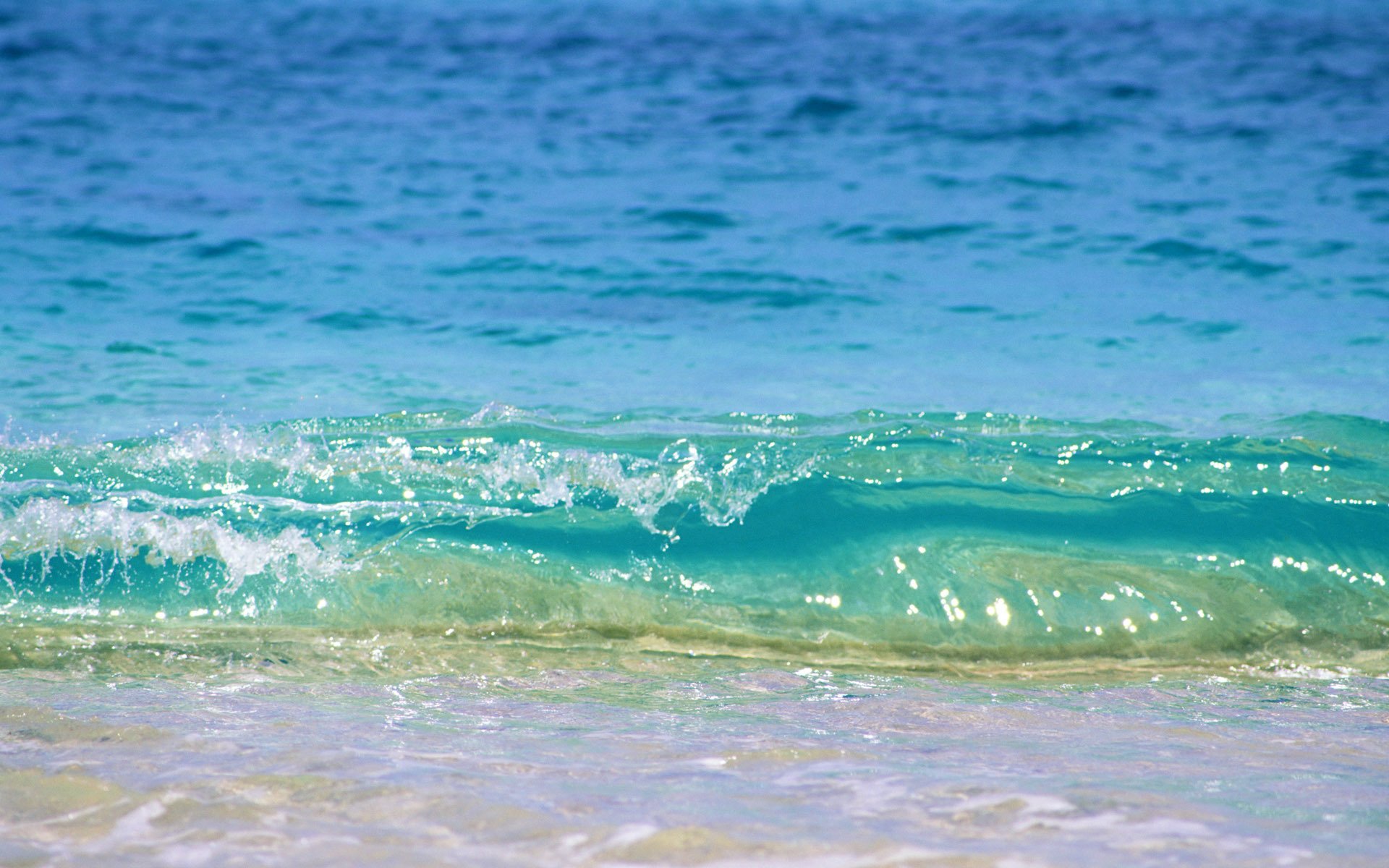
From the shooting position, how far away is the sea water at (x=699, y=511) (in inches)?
88.0

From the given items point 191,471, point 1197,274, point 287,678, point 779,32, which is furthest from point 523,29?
point 287,678

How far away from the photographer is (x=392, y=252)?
364 inches

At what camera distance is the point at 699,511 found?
4180 millimetres

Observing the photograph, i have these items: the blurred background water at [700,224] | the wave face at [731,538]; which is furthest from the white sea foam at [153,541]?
the blurred background water at [700,224]

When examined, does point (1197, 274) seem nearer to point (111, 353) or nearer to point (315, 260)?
point (315, 260)

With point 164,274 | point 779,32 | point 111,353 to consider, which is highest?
point 779,32

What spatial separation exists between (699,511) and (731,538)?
160 mm

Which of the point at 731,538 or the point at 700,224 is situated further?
the point at 700,224

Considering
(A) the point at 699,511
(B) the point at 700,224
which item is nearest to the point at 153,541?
(A) the point at 699,511

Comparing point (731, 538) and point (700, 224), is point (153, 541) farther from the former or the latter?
point (700, 224)

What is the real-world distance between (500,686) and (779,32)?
17984 millimetres

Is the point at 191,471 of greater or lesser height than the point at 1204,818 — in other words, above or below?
above

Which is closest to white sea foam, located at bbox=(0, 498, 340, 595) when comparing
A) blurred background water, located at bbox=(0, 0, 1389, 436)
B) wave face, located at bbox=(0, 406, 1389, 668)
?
wave face, located at bbox=(0, 406, 1389, 668)

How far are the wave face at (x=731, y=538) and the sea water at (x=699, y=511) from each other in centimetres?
2
